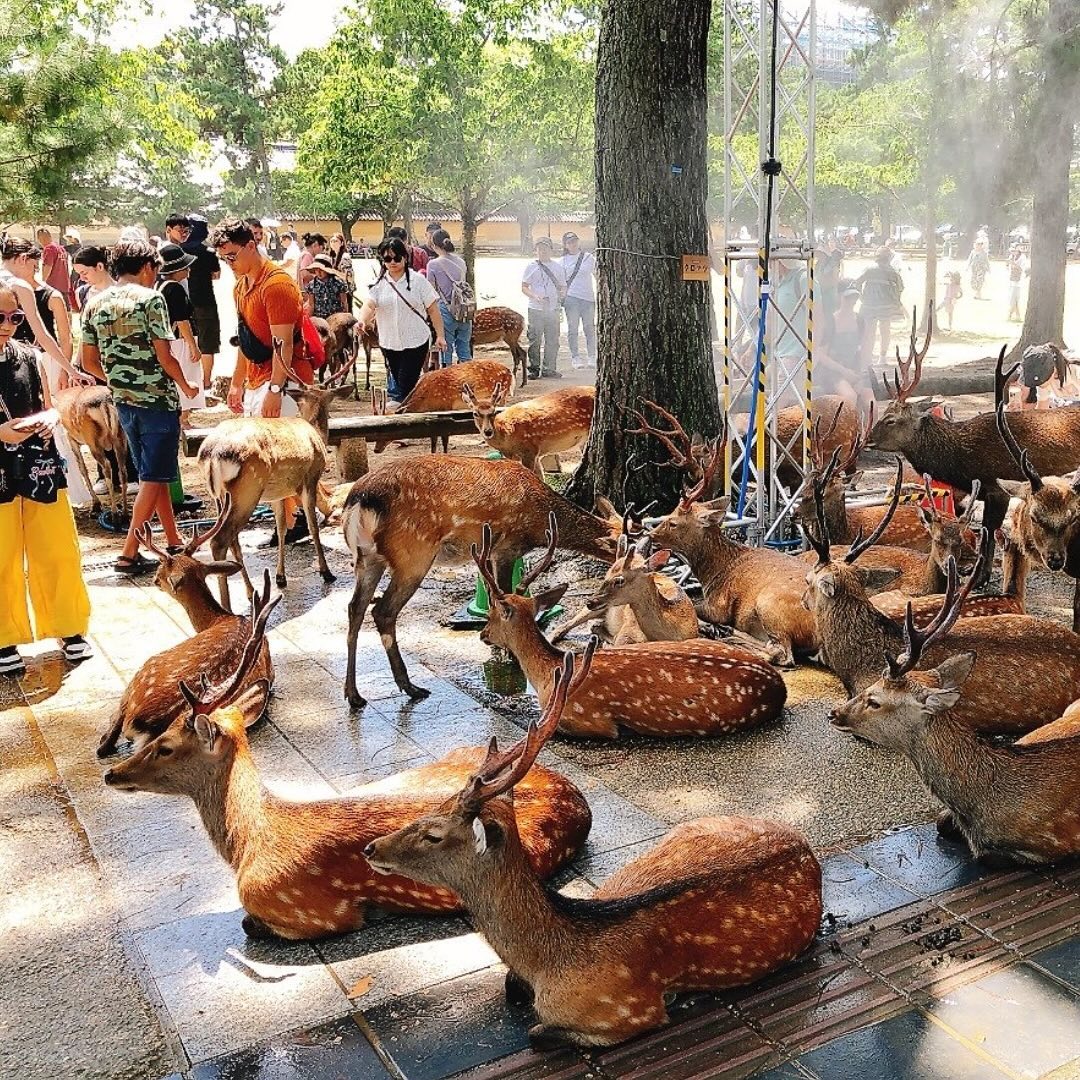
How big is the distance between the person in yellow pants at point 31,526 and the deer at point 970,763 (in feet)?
12.1

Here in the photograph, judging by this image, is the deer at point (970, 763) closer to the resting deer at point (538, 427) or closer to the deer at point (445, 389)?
the resting deer at point (538, 427)

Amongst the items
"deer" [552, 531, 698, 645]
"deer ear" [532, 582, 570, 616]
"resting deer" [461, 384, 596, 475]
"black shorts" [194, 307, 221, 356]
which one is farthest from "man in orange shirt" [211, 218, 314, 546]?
"black shorts" [194, 307, 221, 356]

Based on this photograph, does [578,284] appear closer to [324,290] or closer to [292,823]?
[324,290]

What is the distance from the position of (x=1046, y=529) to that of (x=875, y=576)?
1337 millimetres

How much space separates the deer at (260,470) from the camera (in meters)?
6.53

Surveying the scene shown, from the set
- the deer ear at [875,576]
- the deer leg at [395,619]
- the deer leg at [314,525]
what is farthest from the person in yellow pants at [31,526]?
the deer ear at [875,576]

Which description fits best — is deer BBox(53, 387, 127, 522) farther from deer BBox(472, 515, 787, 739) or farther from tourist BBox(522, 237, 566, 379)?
tourist BBox(522, 237, 566, 379)

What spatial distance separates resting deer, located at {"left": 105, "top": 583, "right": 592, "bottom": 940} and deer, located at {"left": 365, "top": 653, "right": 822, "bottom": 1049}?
46 cm

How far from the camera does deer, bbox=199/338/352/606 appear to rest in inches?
257

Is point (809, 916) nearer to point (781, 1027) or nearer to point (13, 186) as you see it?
point (781, 1027)

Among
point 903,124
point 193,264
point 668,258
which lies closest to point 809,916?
point 668,258

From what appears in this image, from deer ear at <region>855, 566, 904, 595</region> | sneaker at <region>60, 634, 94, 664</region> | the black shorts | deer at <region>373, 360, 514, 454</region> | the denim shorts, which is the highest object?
the black shorts

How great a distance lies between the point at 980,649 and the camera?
466cm

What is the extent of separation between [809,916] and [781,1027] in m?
0.33
